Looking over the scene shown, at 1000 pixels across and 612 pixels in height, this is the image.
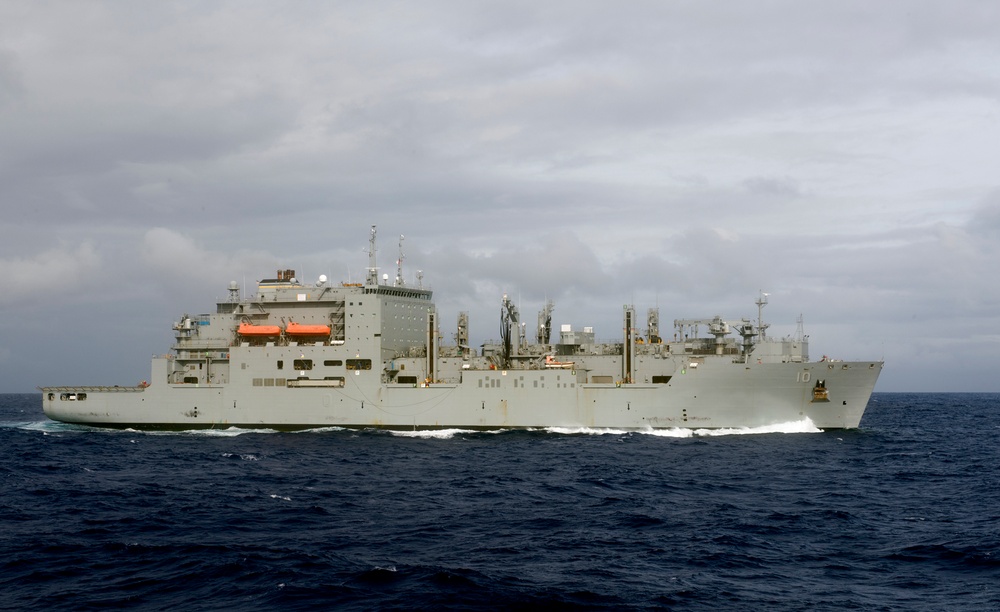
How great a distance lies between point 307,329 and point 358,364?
3.25 meters

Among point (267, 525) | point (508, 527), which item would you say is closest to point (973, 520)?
point (508, 527)

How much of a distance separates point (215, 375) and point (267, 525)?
23722mm

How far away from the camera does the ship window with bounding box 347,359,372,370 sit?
39125mm

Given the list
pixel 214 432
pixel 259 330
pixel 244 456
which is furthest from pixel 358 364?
pixel 244 456

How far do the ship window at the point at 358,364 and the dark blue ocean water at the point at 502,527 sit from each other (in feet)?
20.5

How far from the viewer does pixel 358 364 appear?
39.2 metres

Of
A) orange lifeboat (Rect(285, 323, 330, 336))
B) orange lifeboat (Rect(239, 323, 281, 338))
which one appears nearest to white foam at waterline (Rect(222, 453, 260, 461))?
orange lifeboat (Rect(285, 323, 330, 336))

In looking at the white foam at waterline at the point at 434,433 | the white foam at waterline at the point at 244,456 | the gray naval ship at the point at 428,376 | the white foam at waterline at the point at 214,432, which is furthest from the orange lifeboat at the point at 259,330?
the white foam at waterline at the point at 244,456

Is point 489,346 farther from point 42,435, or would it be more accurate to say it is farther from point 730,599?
point 730,599

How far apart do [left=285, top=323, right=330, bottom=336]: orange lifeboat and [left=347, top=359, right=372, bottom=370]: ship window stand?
2095mm

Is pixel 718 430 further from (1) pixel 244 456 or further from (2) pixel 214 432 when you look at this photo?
(2) pixel 214 432

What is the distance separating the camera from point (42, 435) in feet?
135

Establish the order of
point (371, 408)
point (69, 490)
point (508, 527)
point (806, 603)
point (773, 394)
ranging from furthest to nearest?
point (371, 408) < point (773, 394) < point (69, 490) < point (508, 527) < point (806, 603)

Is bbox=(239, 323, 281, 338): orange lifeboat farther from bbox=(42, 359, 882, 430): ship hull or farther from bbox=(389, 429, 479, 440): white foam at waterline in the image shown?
bbox=(389, 429, 479, 440): white foam at waterline
